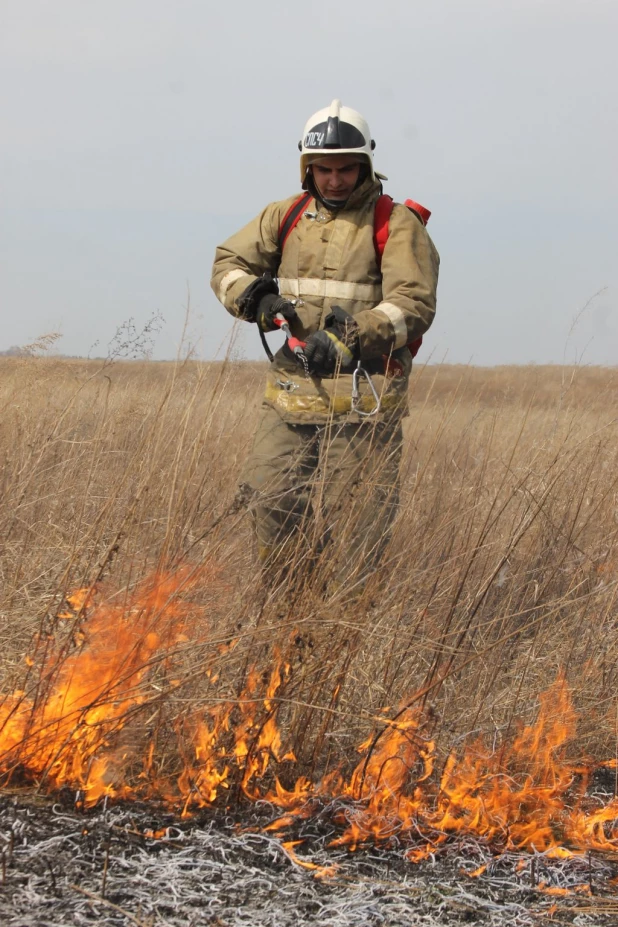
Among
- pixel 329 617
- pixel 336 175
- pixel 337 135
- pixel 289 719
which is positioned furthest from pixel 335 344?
pixel 289 719

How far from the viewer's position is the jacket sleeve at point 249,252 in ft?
12.3

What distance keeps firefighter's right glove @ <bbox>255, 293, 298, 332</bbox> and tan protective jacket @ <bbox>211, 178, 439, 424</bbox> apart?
0.08 m

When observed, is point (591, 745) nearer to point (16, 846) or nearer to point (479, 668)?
point (479, 668)

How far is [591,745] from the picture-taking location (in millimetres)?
2793

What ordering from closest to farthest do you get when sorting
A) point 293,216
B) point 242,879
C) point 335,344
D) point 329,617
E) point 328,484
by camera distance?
→ point 242,879
point 329,617
point 328,484
point 335,344
point 293,216

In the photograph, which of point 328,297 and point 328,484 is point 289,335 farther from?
point 328,484

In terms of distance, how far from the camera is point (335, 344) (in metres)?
3.39

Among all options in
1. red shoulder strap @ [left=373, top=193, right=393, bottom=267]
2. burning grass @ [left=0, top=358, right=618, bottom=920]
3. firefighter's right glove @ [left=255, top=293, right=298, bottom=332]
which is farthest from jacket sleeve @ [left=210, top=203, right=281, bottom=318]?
burning grass @ [left=0, top=358, right=618, bottom=920]

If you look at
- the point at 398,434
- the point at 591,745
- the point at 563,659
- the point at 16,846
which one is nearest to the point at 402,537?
the point at 398,434

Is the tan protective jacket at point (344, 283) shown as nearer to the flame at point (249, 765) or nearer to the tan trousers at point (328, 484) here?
the tan trousers at point (328, 484)

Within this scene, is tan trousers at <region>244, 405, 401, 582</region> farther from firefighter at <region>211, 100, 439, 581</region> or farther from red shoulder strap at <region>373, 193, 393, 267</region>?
red shoulder strap at <region>373, 193, 393, 267</region>

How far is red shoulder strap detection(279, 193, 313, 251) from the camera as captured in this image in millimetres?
3725

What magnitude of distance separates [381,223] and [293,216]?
1.27ft

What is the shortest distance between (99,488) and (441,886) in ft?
10.4
